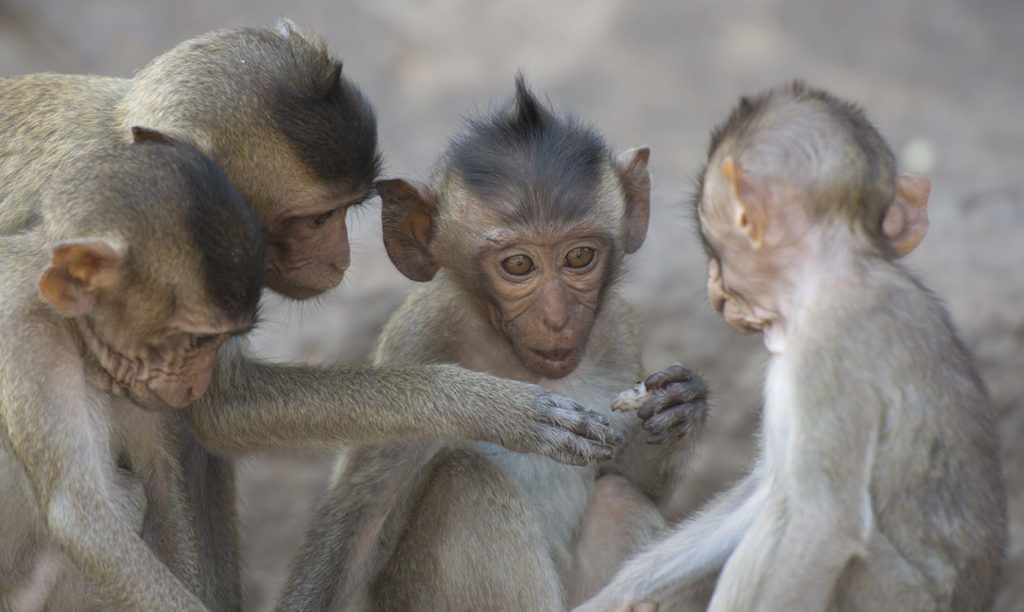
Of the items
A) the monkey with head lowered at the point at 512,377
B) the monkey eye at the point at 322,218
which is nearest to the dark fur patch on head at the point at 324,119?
the monkey eye at the point at 322,218

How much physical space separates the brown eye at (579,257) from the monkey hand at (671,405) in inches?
23.6

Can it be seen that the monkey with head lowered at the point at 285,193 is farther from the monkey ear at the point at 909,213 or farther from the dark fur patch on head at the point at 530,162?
the monkey ear at the point at 909,213

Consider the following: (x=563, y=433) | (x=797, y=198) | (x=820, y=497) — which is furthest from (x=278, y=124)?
(x=820, y=497)

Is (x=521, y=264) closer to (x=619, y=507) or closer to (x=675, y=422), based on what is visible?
(x=675, y=422)

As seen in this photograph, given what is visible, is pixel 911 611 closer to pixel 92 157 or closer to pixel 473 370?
pixel 473 370

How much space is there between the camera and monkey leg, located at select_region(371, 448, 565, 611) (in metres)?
5.68

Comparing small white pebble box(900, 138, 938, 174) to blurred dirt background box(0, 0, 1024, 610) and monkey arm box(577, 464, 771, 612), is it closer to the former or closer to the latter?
blurred dirt background box(0, 0, 1024, 610)

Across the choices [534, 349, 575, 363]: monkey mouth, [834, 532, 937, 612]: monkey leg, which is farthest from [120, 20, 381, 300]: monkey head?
[834, 532, 937, 612]: monkey leg

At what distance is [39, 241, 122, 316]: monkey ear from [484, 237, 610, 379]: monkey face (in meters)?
1.78

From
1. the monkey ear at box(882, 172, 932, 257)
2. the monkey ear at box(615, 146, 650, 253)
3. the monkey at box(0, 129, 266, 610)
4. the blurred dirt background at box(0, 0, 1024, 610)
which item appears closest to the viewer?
the monkey at box(0, 129, 266, 610)

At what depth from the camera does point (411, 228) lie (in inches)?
251

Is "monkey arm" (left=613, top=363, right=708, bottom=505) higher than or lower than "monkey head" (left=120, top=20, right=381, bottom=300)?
lower

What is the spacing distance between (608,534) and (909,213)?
208cm

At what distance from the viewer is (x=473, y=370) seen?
242 inches
